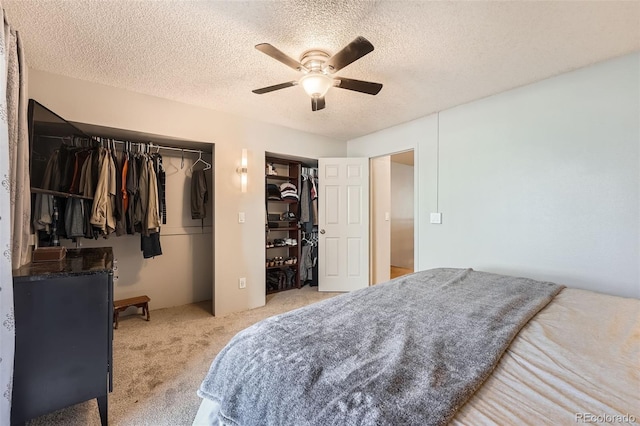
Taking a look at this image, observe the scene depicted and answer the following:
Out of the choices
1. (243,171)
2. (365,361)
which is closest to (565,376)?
(365,361)

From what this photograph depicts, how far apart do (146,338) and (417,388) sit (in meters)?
2.51

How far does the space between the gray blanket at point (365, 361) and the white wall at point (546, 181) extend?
1.02 meters

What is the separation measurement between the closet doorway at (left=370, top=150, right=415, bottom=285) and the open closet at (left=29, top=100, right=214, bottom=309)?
2.24 metres

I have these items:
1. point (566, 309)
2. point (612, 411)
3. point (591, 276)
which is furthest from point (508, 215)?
point (612, 411)

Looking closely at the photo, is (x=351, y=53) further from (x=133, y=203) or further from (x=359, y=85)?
(x=133, y=203)

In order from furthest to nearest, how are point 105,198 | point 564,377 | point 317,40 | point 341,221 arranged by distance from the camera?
1. point 341,221
2. point 105,198
3. point 317,40
4. point 564,377

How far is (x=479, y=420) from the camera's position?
620 mm

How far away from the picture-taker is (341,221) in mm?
3725

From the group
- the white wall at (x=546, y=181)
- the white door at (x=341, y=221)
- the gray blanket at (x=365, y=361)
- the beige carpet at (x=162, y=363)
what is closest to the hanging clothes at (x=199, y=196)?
the beige carpet at (x=162, y=363)

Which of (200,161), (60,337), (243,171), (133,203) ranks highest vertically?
(200,161)

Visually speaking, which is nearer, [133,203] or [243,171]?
[133,203]

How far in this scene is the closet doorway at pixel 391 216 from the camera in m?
3.86

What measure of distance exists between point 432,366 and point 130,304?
2.95 metres

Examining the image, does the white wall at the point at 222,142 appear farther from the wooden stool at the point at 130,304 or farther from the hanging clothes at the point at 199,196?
the wooden stool at the point at 130,304
